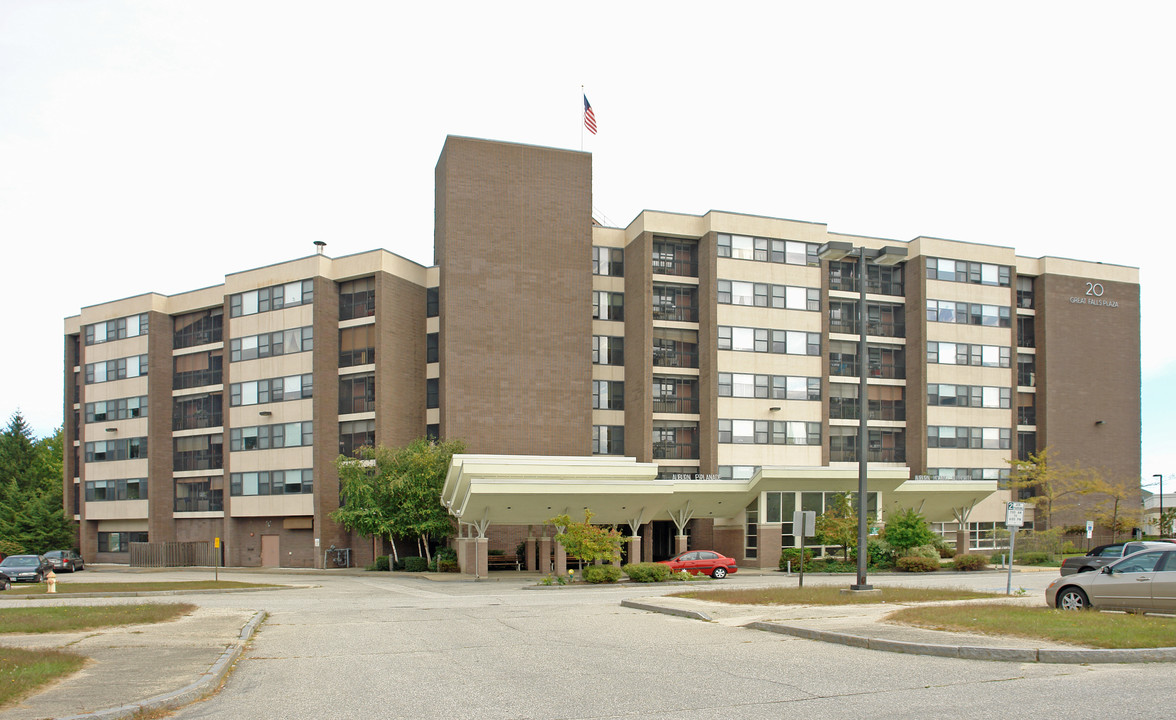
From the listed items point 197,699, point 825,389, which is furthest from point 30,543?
point 197,699

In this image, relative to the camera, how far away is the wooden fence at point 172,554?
61688mm

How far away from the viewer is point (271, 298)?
61.3 metres

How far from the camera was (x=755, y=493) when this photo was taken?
51.3 meters

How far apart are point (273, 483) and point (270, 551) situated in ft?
15.4

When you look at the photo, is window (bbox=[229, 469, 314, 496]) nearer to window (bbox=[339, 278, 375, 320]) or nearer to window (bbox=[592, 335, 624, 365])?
Answer: window (bbox=[339, 278, 375, 320])

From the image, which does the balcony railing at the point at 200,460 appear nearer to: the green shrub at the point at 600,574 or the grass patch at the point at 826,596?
the green shrub at the point at 600,574

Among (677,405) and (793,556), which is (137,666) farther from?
(677,405)

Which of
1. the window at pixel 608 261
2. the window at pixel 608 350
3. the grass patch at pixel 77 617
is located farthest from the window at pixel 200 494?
the grass patch at pixel 77 617

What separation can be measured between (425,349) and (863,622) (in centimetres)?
4631

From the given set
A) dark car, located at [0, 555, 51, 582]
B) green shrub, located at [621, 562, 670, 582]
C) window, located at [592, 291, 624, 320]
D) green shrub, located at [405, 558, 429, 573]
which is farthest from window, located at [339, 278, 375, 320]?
green shrub, located at [621, 562, 670, 582]

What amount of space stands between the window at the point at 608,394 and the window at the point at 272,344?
18963 mm

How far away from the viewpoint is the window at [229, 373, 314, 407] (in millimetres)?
59334

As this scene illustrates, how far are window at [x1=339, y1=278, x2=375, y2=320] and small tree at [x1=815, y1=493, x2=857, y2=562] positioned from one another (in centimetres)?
3096

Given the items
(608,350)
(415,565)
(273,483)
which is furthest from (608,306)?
(273,483)
